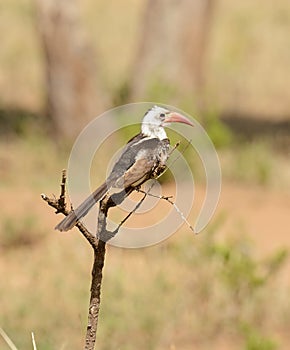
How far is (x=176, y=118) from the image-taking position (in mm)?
1654

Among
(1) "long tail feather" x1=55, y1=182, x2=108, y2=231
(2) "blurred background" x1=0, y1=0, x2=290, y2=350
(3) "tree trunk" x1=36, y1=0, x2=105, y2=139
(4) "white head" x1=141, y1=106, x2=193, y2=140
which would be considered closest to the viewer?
(1) "long tail feather" x1=55, y1=182, x2=108, y2=231

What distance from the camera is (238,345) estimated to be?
491cm

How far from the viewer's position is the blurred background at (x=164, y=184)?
4.86 meters

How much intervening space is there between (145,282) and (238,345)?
2.22ft

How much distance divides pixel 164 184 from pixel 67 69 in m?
2.31

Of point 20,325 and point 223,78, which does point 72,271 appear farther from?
point 223,78

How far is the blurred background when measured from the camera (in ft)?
16.0

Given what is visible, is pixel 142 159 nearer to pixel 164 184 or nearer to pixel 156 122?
pixel 156 122

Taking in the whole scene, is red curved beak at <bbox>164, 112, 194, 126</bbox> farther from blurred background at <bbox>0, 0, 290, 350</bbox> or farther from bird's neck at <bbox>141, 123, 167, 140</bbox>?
blurred background at <bbox>0, 0, 290, 350</bbox>

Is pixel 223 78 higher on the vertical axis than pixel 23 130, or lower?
higher

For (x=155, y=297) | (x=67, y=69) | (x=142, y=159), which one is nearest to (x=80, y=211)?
(x=142, y=159)

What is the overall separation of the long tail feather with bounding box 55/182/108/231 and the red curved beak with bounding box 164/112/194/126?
5.8 inches

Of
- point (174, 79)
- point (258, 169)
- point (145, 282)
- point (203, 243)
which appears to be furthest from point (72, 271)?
point (174, 79)

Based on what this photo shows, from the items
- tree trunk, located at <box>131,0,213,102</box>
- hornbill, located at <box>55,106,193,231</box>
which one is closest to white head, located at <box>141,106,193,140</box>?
hornbill, located at <box>55,106,193,231</box>
